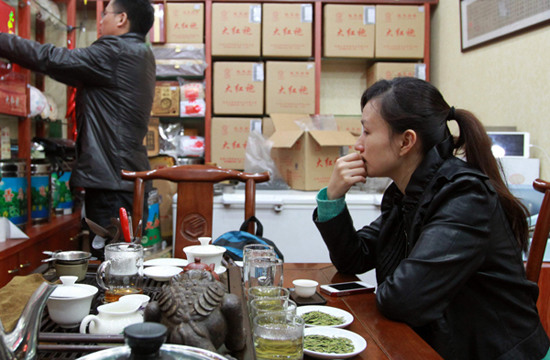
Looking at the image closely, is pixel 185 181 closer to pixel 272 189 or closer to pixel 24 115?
pixel 24 115

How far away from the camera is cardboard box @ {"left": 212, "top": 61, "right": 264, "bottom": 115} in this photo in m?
3.46

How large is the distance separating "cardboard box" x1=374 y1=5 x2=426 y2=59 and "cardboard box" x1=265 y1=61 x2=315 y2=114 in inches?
22.4

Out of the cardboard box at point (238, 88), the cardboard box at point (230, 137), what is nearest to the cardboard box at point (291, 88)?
the cardboard box at point (238, 88)

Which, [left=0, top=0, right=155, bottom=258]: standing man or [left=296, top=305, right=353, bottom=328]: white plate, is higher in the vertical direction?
[left=0, top=0, right=155, bottom=258]: standing man

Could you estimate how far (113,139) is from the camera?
83.4 inches

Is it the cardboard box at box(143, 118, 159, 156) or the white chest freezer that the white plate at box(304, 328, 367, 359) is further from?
the cardboard box at box(143, 118, 159, 156)

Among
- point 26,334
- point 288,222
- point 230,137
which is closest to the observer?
point 26,334

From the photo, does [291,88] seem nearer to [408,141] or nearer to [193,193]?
[193,193]

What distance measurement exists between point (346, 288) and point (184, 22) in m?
2.87

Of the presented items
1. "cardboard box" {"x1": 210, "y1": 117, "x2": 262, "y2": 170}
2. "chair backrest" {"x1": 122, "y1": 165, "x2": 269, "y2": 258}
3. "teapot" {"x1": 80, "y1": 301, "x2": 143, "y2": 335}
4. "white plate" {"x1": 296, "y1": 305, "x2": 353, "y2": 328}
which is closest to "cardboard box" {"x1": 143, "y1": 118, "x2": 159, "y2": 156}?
"cardboard box" {"x1": 210, "y1": 117, "x2": 262, "y2": 170}

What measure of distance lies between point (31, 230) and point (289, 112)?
1947 mm

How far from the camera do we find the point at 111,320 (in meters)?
0.72

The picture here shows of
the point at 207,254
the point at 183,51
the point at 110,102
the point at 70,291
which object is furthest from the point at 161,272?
the point at 183,51

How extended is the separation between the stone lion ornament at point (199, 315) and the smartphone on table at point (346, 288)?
464mm
